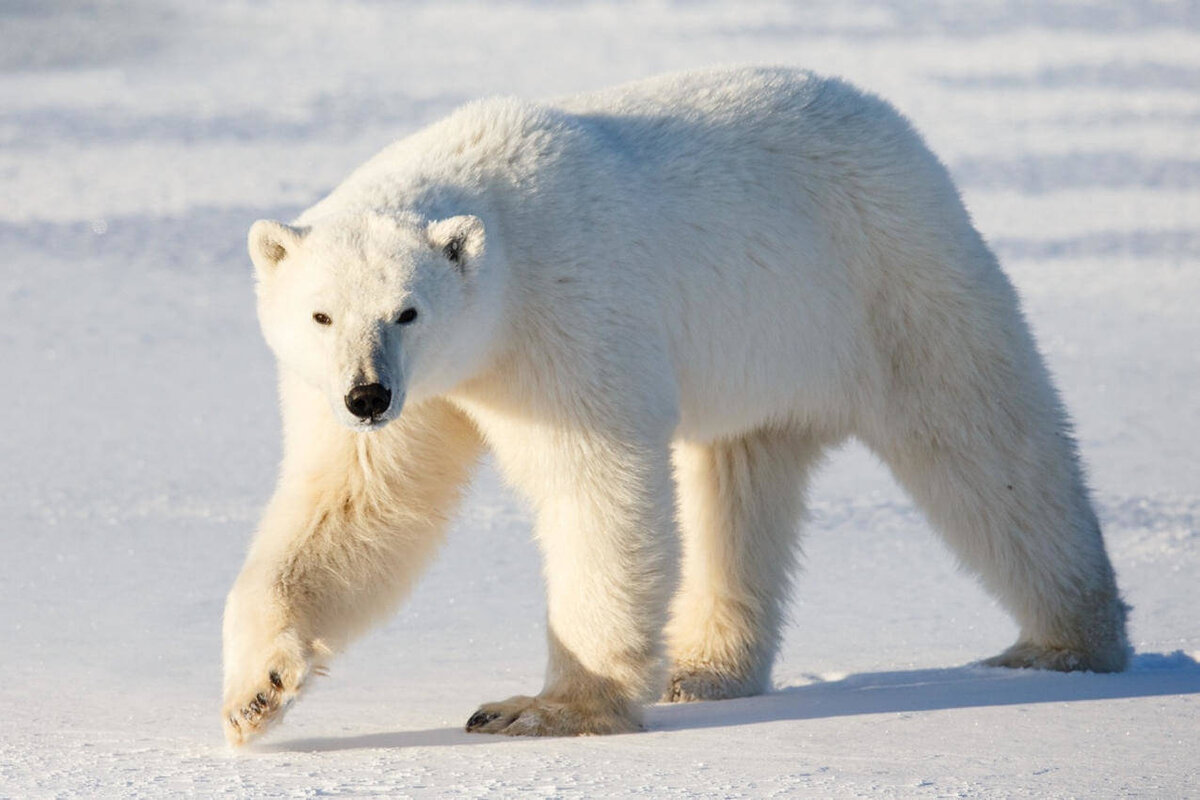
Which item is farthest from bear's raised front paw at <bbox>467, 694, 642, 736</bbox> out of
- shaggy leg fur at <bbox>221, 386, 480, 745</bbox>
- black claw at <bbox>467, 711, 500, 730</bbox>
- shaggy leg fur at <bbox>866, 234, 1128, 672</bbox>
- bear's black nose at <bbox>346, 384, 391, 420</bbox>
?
shaggy leg fur at <bbox>866, 234, 1128, 672</bbox>

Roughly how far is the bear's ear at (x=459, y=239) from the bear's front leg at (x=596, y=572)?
15.1 inches

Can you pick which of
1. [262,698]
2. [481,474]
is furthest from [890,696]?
[481,474]

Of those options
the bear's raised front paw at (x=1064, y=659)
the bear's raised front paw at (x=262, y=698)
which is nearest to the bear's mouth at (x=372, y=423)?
the bear's raised front paw at (x=262, y=698)

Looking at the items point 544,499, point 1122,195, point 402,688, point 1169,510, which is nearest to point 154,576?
point 402,688

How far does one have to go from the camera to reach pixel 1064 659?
4426mm

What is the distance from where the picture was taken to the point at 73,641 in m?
4.15

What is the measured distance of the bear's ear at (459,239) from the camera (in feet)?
11.0

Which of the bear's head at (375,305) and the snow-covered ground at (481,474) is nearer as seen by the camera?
the bear's head at (375,305)

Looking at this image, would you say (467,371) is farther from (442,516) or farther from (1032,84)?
(1032,84)

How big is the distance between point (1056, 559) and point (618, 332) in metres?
1.49

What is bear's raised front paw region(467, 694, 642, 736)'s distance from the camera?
3.56m

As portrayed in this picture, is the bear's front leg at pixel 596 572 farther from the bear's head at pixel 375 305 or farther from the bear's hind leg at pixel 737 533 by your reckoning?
the bear's hind leg at pixel 737 533

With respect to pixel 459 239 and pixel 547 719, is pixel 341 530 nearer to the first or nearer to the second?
pixel 547 719

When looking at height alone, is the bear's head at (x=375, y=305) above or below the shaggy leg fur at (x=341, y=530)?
above
